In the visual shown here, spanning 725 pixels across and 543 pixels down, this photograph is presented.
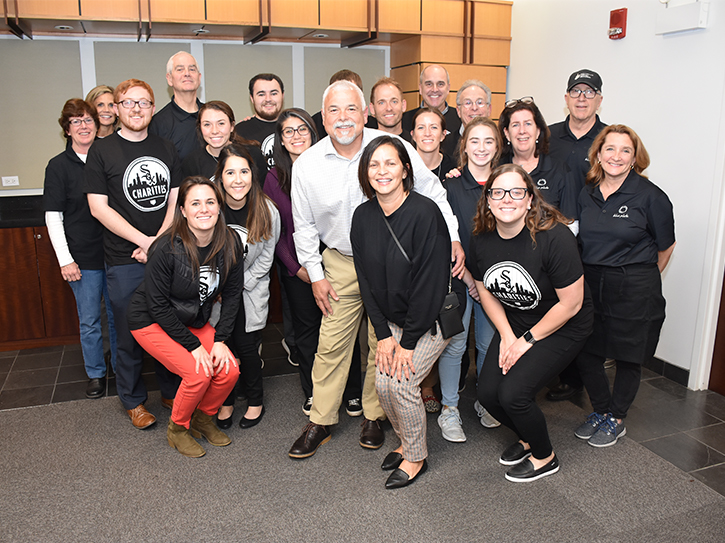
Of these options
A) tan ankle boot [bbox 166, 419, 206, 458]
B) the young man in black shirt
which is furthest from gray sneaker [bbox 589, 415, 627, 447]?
the young man in black shirt

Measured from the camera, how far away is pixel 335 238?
2.85 metres

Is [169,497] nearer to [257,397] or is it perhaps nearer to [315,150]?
[257,397]

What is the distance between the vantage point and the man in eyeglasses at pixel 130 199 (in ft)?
9.94

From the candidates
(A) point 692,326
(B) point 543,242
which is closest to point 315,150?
(B) point 543,242

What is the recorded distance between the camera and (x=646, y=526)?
7.70 ft

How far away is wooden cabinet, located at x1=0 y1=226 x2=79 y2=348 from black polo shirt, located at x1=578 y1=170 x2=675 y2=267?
3.62 m

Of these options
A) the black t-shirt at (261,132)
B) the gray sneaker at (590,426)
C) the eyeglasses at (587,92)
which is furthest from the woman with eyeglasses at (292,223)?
the eyeglasses at (587,92)

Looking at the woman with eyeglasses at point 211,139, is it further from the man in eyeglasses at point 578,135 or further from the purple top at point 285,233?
the man in eyeglasses at point 578,135

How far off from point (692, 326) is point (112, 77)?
5.11 meters

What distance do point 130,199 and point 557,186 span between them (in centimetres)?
217

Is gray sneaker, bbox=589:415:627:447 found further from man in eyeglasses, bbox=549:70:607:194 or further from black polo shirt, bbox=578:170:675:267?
man in eyeglasses, bbox=549:70:607:194

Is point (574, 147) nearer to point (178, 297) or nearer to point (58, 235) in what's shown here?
point (178, 297)

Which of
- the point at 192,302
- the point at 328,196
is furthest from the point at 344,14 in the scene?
the point at 192,302

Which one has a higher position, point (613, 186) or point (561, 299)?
point (613, 186)
